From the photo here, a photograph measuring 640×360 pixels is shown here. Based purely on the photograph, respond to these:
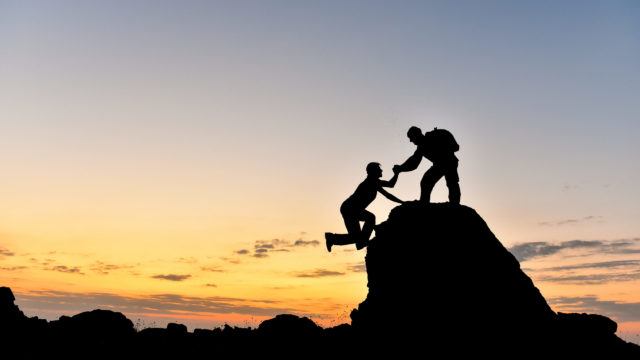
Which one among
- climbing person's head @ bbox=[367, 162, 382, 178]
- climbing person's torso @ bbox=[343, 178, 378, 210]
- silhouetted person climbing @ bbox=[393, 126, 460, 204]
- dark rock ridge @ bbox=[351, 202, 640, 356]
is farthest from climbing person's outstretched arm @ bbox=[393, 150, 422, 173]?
dark rock ridge @ bbox=[351, 202, 640, 356]

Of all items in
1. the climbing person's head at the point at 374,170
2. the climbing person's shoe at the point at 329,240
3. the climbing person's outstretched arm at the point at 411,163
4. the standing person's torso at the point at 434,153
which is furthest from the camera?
the climbing person's shoe at the point at 329,240

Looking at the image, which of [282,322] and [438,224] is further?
[282,322]

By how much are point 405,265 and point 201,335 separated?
1563cm

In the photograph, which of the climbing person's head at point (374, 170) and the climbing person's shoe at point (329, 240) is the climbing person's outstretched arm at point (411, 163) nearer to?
the climbing person's head at point (374, 170)

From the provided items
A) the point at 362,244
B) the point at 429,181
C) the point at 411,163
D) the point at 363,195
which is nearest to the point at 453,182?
the point at 429,181

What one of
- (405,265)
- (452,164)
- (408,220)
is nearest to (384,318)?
(405,265)

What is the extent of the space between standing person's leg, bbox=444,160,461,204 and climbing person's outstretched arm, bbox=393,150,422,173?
2.92ft

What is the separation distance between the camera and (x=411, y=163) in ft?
53.7

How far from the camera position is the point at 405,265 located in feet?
47.6

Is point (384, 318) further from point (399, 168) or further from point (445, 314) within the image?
point (399, 168)

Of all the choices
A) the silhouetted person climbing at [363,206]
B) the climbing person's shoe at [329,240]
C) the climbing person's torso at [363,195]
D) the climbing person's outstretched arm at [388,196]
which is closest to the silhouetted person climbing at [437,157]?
the climbing person's outstretched arm at [388,196]

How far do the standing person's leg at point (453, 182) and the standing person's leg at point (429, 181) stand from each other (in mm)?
196

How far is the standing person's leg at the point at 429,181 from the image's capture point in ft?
52.2

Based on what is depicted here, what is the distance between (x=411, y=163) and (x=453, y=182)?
1.28m
